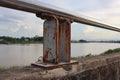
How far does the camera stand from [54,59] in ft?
6.72

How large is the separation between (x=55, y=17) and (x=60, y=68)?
421 mm

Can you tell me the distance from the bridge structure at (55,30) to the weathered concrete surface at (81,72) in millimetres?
78

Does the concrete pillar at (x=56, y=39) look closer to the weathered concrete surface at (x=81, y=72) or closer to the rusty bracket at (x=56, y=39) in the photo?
the rusty bracket at (x=56, y=39)

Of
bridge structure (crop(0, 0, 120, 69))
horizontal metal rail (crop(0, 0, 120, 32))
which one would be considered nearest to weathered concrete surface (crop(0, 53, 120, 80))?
bridge structure (crop(0, 0, 120, 69))

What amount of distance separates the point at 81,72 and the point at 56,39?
54 centimetres

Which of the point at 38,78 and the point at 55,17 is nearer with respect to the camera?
the point at 38,78

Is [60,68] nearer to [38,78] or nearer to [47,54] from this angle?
[47,54]

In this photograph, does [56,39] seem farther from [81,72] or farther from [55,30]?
[81,72]

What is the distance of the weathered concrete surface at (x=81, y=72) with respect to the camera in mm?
1782

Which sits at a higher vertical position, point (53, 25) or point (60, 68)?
point (53, 25)

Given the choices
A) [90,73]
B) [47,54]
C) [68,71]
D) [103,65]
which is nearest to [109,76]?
[103,65]

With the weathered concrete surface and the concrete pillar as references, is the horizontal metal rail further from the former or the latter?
the weathered concrete surface

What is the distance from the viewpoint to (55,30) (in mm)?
2031

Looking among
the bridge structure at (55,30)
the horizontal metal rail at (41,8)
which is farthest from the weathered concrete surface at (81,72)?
the horizontal metal rail at (41,8)
